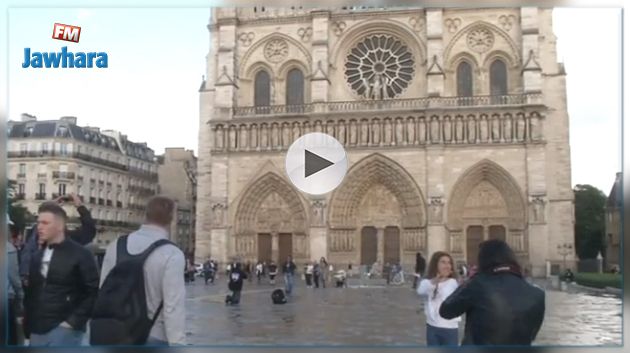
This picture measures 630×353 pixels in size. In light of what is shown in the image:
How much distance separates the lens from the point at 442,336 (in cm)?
557

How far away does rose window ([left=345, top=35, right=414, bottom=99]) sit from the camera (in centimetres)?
3381

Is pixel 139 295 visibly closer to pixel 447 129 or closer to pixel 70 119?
pixel 70 119

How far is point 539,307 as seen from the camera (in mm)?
3914

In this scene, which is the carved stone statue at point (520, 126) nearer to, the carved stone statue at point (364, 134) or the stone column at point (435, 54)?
the stone column at point (435, 54)

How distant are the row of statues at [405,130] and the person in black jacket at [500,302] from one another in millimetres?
27330

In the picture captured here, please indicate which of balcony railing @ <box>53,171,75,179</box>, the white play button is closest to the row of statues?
balcony railing @ <box>53,171,75,179</box>

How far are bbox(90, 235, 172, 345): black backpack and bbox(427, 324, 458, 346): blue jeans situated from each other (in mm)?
2412

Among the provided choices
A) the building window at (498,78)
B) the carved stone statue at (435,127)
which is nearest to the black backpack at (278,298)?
the carved stone statue at (435,127)

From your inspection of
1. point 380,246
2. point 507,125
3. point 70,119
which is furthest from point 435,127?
point 70,119

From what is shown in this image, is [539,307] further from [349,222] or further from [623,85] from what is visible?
[349,222]

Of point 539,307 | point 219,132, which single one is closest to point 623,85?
point 539,307

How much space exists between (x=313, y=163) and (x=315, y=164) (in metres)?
0.02

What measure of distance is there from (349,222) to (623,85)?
29737 millimetres

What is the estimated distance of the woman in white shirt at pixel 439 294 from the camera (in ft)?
18.3
